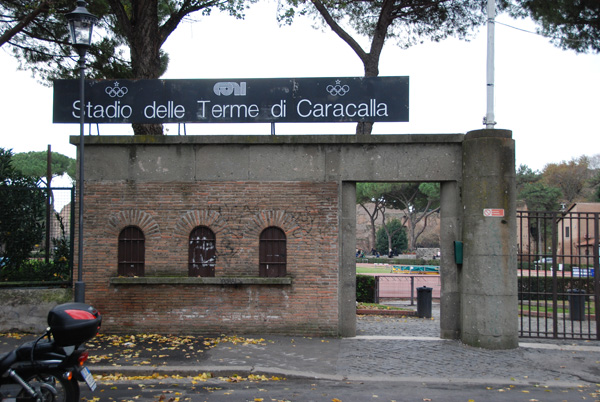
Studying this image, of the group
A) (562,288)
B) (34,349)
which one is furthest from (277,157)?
(562,288)

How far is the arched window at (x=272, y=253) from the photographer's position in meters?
10.7

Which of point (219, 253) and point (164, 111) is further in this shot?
point (164, 111)

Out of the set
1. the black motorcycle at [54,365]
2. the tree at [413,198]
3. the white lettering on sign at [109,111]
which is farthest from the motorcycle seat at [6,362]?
the tree at [413,198]

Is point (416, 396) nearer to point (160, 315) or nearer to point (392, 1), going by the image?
point (160, 315)

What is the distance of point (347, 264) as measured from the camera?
35.0 ft

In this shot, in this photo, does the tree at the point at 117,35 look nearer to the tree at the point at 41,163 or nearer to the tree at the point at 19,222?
the tree at the point at 19,222

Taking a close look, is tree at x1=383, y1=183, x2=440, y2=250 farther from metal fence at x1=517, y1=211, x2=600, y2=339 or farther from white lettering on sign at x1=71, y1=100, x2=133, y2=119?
white lettering on sign at x1=71, y1=100, x2=133, y2=119

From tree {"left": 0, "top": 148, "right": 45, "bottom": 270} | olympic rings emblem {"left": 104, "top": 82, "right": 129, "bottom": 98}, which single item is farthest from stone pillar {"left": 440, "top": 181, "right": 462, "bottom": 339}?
tree {"left": 0, "top": 148, "right": 45, "bottom": 270}

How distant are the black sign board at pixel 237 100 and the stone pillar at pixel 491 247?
6.26 ft

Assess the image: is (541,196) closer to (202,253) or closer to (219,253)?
(219,253)

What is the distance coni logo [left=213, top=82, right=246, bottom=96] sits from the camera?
11.3m

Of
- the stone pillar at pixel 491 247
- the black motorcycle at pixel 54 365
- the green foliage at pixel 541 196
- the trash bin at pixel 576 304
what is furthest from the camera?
the green foliage at pixel 541 196

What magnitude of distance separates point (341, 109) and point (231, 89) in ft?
7.54

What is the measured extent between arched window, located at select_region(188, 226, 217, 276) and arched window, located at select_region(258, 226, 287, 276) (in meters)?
0.94
